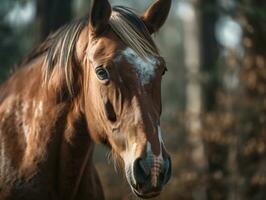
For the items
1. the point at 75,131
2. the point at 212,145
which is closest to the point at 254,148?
the point at 212,145

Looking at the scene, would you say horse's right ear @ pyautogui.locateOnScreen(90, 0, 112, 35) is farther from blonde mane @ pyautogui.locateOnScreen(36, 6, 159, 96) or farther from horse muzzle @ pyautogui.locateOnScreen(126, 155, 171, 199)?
horse muzzle @ pyautogui.locateOnScreen(126, 155, 171, 199)

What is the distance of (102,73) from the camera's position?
4289mm

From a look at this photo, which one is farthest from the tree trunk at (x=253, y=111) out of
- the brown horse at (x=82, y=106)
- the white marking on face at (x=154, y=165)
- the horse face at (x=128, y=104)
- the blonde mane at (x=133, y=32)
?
the white marking on face at (x=154, y=165)

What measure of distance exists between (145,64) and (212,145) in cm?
850

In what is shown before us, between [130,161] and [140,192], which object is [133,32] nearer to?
[130,161]

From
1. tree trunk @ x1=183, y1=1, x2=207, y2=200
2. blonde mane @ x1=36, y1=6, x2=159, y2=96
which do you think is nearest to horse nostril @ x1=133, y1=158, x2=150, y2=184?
blonde mane @ x1=36, y1=6, x2=159, y2=96

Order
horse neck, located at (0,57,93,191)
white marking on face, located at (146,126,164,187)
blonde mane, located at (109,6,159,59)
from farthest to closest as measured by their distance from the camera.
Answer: horse neck, located at (0,57,93,191) < blonde mane, located at (109,6,159,59) < white marking on face, located at (146,126,164,187)

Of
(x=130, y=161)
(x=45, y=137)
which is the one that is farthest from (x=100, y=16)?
(x=130, y=161)

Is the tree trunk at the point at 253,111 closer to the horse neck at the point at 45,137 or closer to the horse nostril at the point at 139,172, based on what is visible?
the horse neck at the point at 45,137

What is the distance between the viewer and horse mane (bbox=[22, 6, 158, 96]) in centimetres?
435

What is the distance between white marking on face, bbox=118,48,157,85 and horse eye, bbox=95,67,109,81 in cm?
12

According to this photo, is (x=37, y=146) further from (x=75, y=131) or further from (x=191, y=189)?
(x=191, y=189)

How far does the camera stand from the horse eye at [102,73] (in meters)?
4.27

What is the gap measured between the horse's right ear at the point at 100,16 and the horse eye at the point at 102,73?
0.32 meters
